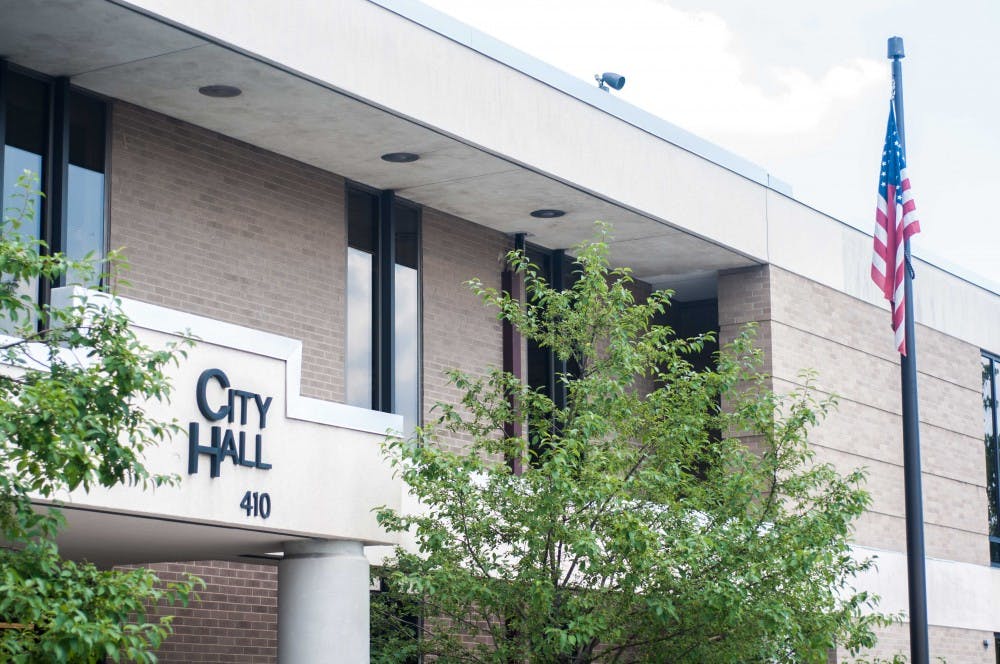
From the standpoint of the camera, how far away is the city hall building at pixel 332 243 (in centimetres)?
1232

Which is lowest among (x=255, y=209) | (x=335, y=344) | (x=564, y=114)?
(x=335, y=344)

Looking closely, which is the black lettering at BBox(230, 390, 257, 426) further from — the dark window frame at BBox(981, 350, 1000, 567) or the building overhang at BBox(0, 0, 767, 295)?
the dark window frame at BBox(981, 350, 1000, 567)

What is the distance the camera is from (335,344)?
59.9 feet

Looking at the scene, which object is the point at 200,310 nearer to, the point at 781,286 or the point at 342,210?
the point at 342,210

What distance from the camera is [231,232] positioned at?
672 inches

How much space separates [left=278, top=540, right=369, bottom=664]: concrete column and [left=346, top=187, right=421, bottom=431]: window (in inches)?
218

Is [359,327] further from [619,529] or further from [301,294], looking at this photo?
[619,529]

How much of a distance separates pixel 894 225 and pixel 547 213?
4.58m

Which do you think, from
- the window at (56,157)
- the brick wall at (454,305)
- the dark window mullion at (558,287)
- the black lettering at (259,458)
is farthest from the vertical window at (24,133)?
the dark window mullion at (558,287)

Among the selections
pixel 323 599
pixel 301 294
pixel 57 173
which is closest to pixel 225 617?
pixel 301 294

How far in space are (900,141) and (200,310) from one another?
8.14 m

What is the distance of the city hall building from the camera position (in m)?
12.3

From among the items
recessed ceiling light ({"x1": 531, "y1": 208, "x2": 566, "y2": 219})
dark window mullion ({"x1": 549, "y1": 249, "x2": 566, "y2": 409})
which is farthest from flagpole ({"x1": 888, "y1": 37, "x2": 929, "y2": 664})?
dark window mullion ({"x1": 549, "y1": 249, "x2": 566, "y2": 409})

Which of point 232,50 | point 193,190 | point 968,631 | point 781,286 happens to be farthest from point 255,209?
point 968,631
